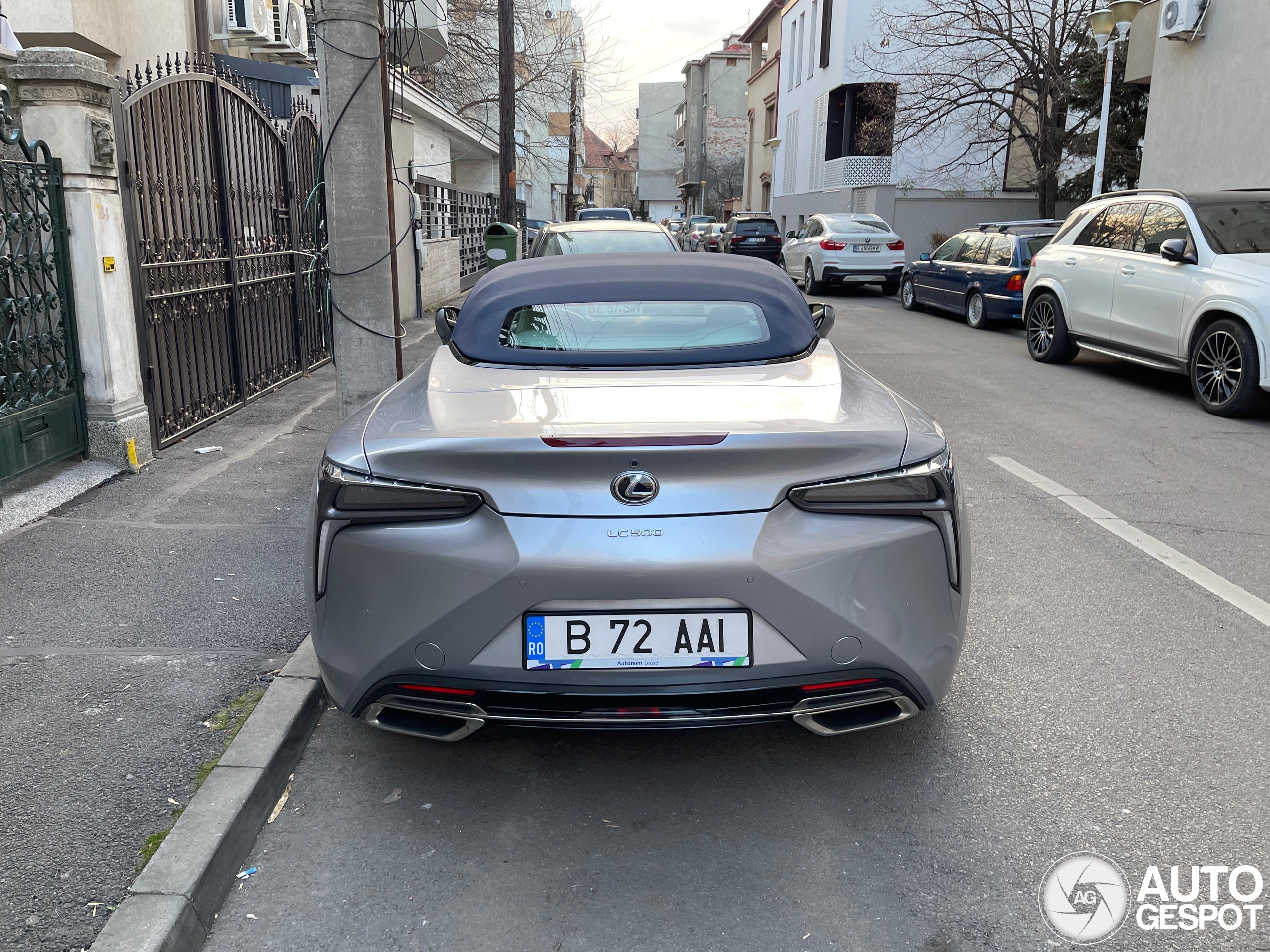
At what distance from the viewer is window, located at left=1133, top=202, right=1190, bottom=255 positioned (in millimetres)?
9305

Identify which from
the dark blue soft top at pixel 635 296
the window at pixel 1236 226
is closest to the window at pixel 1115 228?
the window at pixel 1236 226

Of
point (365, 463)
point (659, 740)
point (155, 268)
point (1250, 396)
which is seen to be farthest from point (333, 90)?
point (1250, 396)

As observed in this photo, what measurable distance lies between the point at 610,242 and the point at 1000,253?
7427 mm

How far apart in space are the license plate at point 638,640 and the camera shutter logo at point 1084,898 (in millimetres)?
956

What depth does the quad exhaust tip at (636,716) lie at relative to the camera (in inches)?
103

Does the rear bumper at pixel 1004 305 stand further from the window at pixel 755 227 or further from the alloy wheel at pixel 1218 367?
the window at pixel 755 227

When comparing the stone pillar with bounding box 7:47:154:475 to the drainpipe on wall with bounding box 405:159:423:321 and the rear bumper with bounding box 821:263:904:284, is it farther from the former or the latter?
the rear bumper with bounding box 821:263:904:284

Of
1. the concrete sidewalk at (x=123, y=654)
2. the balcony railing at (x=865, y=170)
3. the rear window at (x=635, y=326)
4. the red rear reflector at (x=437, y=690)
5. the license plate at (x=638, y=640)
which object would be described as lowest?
the concrete sidewalk at (x=123, y=654)

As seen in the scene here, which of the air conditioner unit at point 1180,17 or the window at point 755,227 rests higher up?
the air conditioner unit at point 1180,17

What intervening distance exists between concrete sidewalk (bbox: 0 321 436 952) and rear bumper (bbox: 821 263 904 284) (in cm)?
1638

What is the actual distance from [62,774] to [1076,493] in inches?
218

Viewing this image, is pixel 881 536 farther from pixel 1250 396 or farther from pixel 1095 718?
pixel 1250 396

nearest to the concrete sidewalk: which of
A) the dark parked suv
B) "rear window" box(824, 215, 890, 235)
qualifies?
"rear window" box(824, 215, 890, 235)

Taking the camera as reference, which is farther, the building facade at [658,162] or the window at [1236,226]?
the building facade at [658,162]
